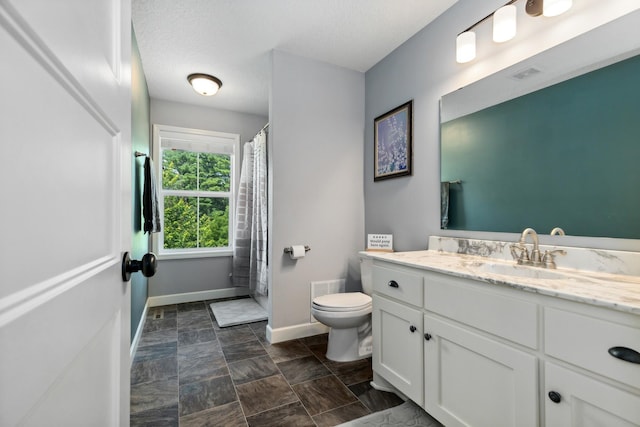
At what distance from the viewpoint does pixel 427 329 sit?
1411mm

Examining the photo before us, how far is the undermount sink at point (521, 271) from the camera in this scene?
4.14 feet

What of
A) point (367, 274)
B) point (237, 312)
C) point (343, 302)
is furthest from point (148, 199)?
point (367, 274)

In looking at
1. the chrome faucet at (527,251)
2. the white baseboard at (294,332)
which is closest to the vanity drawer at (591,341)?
the chrome faucet at (527,251)

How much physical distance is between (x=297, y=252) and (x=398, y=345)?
1140 millimetres

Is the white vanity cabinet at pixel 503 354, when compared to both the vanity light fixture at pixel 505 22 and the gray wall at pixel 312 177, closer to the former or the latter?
the gray wall at pixel 312 177

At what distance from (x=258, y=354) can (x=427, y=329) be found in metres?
1.40

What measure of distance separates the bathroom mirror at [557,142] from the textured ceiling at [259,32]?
2.56ft

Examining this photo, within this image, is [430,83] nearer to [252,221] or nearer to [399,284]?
[399,284]

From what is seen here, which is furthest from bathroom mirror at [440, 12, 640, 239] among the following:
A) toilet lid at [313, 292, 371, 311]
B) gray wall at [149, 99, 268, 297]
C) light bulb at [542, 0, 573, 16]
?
gray wall at [149, 99, 268, 297]

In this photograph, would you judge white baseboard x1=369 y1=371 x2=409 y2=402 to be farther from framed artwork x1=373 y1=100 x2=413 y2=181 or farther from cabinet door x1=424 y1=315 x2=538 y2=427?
framed artwork x1=373 y1=100 x2=413 y2=181

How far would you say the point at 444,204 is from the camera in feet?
6.54

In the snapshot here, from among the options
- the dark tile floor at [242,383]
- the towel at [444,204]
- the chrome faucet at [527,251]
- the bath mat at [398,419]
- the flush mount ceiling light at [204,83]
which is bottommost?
the dark tile floor at [242,383]

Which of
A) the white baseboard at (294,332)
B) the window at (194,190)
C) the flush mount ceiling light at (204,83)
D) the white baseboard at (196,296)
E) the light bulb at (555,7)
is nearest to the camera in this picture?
the light bulb at (555,7)

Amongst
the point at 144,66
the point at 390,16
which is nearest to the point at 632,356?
the point at 390,16
